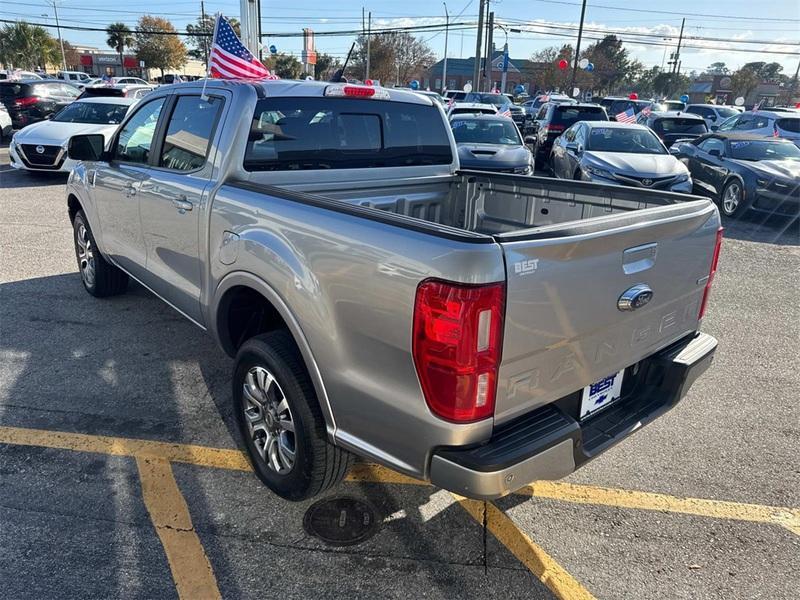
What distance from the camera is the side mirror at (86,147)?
4512 millimetres

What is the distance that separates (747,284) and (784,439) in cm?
387

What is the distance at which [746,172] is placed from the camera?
410 inches

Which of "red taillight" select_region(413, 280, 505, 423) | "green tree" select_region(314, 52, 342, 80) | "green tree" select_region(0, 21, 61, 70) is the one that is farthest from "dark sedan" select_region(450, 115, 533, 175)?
"green tree" select_region(0, 21, 61, 70)

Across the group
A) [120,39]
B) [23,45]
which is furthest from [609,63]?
[23,45]

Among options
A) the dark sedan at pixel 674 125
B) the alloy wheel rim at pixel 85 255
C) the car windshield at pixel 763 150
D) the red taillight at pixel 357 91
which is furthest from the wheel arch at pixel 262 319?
the dark sedan at pixel 674 125

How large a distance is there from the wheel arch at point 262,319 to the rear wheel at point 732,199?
10.1 meters

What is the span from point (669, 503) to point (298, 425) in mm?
1953

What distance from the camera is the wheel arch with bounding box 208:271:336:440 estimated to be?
2.53 metres

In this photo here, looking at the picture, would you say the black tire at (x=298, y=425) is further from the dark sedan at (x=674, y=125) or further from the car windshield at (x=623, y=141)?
the dark sedan at (x=674, y=125)

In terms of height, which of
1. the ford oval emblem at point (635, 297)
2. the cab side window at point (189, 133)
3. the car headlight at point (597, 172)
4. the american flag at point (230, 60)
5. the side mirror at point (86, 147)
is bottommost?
the car headlight at point (597, 172)

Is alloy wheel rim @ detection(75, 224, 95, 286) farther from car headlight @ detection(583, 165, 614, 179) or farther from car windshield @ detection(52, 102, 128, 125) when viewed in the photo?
car windshield @ detection(52, 102, 128, 125)

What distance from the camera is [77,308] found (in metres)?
5.38

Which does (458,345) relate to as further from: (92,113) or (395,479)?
(92,113)

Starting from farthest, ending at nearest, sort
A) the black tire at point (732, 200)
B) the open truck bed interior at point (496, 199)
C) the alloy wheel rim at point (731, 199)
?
the alloy wheel rim at point (731, 199) → the black tire at point (732, 200) → the open truck bed interior at point (496, 199)
